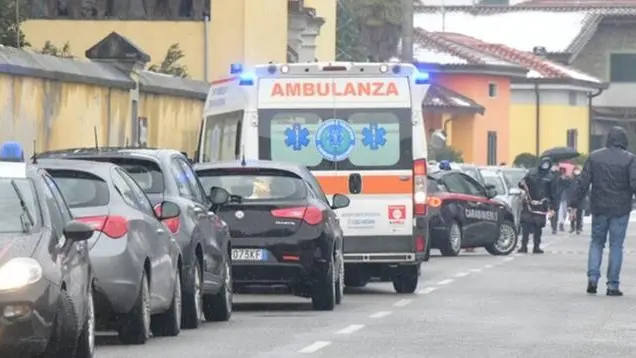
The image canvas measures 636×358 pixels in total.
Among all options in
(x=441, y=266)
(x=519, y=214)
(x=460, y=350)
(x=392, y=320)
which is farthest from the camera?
(x=519, y=214)

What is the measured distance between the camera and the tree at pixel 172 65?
4219 cm

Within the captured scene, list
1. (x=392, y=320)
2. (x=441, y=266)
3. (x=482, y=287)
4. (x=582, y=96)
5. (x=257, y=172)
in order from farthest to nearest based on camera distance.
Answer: (x=582, y=96) < (x=441, y=266) < (x=482, y=287) < (x=257, y=172) < (x=392, y=320)

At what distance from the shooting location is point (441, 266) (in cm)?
3312

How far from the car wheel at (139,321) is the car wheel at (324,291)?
4.82 metres

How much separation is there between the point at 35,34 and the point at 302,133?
73.2ft

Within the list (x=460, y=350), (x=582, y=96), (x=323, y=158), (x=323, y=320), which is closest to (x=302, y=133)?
(x=323, y=158)

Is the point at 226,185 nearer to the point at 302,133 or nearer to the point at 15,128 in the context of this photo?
the point at 302,133

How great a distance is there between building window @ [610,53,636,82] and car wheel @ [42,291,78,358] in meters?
84.1

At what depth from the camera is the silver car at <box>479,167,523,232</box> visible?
4325cm

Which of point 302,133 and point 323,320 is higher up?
point 302,133

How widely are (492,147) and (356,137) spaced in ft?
191

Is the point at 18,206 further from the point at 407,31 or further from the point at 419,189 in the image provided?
the point at 407,31

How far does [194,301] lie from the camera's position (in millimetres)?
18375

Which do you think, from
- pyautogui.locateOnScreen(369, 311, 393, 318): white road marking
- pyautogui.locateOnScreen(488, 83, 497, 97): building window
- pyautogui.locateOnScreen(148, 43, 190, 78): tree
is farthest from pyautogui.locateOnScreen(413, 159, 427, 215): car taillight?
Answer: pyautogui.locateOnScreen(488, 83, 497, 97): building window
